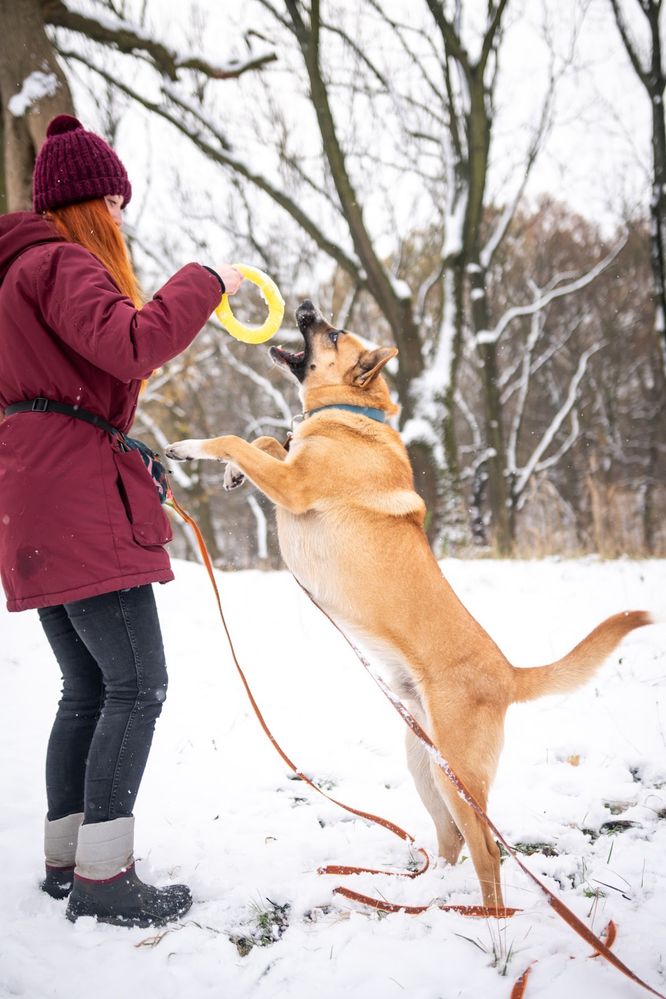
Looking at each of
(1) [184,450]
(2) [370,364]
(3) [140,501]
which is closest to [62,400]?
(3) [140,501]

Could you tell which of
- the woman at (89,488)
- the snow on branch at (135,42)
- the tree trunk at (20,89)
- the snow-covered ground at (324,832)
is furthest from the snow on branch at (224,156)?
→ the woman at (89,488)

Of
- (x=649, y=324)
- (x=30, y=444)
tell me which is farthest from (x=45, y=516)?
(x=649, y=324)

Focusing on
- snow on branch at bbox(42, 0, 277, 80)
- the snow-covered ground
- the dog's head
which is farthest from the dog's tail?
snow on branch at bbox(42, 0, 277, 80)

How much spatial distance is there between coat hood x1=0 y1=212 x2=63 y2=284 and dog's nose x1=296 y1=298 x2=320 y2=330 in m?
1.61

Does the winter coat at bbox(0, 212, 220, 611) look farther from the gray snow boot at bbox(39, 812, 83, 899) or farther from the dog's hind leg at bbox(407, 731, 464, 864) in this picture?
the dog's hind leg at bbox(407, 731, 464, 864)

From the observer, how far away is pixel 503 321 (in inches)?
571

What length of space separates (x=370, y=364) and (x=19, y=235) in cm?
182

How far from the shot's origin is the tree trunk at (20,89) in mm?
5691

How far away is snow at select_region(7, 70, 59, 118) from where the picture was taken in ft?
18.5

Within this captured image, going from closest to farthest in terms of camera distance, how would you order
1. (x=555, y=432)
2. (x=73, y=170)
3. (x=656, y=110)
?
(x=73, y=170) → (x=656, y=110) → (x=555, y=432)

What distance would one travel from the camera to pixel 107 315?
1754 mm

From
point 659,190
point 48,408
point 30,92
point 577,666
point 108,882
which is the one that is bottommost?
point 108,882

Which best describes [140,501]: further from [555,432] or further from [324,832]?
[555,432]

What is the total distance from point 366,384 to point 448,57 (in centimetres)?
1013
